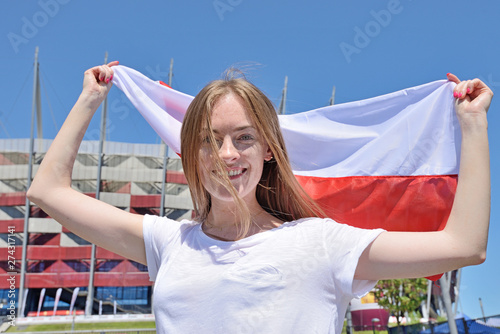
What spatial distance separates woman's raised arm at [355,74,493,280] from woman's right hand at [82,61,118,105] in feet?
4.94

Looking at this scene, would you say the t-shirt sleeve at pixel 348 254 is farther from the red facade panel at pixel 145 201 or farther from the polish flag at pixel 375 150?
the red facade panel at pixel 145 201

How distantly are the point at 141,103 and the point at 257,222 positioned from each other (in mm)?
1502

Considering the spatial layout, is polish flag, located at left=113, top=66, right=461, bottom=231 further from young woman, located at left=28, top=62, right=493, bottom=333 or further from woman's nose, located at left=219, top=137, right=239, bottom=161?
woman's nose, located at left=219, top=137, right=239, bottom=161

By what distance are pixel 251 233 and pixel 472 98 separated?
1.08m

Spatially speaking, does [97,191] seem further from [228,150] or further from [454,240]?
[454,240]

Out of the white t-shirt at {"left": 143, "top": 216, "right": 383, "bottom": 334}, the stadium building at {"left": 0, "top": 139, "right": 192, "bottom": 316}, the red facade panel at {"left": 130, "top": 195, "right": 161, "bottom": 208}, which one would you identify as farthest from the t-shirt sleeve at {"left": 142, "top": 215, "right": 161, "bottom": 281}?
the red facade panel at {"left": 130, "top": 195, "right": 161, "bottom": 208}

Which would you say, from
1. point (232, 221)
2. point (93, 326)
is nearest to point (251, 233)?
point (232, 221)

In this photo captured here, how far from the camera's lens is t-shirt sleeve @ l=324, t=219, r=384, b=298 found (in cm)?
185

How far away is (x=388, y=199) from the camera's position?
302 centimetres

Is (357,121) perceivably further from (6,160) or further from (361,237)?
(6,160)

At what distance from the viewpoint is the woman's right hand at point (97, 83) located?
2.53 meters

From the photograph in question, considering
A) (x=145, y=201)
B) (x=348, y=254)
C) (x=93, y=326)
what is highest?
(x=348, y=254)

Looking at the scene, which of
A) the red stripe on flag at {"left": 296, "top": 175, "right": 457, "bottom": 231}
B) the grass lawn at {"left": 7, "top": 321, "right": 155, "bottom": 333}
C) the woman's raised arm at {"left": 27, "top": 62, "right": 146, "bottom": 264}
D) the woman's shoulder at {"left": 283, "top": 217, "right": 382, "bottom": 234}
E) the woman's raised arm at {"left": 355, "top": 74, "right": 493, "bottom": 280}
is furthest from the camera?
the grass lawn at {"left": 7, "top": 321, "right": 155, "bottom": 333}

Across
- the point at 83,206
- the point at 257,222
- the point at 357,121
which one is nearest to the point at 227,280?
the point at 257,222
